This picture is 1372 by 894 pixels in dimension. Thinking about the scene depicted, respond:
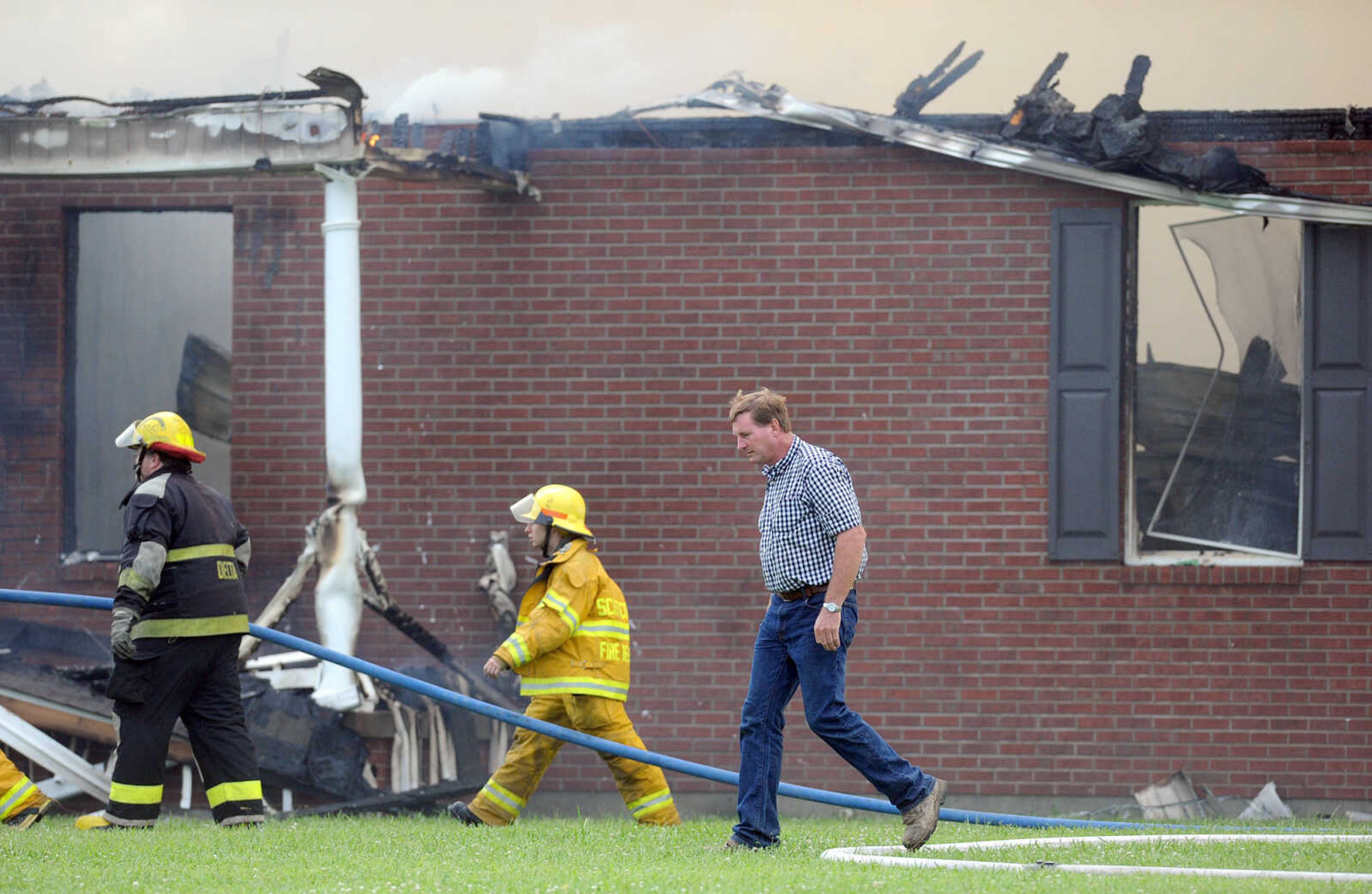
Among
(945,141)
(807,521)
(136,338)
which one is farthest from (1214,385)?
(136,338)

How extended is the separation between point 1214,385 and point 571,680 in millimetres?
4006

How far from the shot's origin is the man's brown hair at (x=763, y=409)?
566cm

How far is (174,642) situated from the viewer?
20.6 ft

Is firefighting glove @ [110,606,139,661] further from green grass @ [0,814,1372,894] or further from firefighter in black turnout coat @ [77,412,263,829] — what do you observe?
green grass @ [0,814,1372,894]

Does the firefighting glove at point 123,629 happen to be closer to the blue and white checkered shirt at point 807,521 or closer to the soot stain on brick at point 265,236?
the blue and white checkered shirt at point 807,521

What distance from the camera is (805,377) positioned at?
8.38 m

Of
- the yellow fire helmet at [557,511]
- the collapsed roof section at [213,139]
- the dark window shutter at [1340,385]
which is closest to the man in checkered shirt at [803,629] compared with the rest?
the yellow fire helmet at [557,511]

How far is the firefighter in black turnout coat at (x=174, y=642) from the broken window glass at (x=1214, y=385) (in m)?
4.83

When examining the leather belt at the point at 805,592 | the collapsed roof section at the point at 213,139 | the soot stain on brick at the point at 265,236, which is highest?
the collapsed roof section at the point at 213,139

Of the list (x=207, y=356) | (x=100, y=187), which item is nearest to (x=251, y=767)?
(x=207, y=356)

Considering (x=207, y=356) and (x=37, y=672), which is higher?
(x=207, y=356)

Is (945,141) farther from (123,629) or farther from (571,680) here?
(123,629)

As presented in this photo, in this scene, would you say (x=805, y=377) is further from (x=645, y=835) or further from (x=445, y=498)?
(x=645, y=835)

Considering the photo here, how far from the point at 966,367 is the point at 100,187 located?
16.3ft
